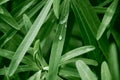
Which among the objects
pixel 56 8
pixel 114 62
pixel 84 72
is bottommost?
pixel 114 62

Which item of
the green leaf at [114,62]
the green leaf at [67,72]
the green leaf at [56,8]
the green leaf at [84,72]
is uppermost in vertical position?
the green leaf at [56,8]

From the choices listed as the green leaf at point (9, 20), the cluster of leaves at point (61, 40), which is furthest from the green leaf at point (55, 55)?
the green leaf at point (9, 20)

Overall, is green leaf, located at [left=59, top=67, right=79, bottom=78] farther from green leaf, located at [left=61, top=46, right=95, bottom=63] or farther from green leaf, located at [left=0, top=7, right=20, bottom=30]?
green leaf, located at [left=0, top=7, right=20, bottom=30]

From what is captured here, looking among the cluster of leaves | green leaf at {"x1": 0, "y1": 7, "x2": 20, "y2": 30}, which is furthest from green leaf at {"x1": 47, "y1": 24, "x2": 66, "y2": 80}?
green leaf at {"x1": 0, "y1": 7, "x2": 20, "y2": 30}

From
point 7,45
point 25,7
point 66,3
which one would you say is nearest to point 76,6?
point 66,3

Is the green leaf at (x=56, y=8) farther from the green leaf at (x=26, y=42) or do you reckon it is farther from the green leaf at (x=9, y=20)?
the green leaf at (x=9, y=20)

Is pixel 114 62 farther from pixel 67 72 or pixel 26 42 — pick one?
pixel 26 42

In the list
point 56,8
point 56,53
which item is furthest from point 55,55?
point 56,8

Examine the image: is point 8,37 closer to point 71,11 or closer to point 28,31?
point 28,31
